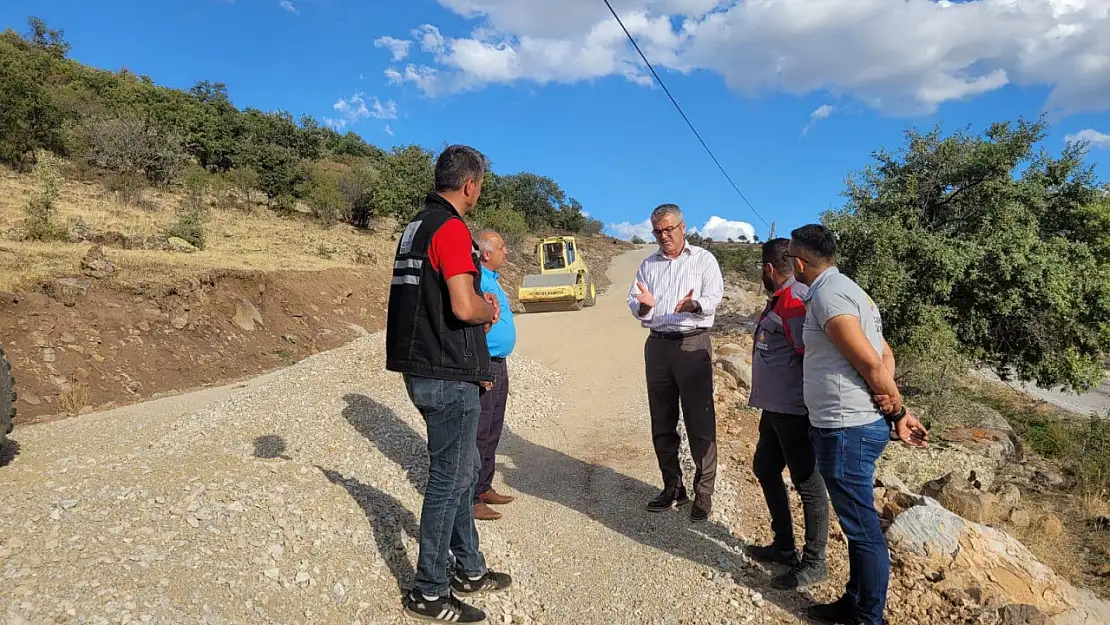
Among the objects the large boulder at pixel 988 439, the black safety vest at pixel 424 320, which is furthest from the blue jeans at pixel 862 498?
the large boulder at pixel 988 439

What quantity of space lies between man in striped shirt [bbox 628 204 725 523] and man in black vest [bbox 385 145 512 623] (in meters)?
1.59

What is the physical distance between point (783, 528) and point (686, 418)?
0.94 m


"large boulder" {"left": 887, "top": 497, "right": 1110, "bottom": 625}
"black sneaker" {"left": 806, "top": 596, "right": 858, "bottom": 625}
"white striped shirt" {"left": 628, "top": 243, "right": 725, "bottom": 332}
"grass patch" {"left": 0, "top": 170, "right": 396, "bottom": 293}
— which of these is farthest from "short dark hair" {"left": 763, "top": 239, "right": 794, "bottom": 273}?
"grass patch" {"left": 0, "top": 170, "right": 396, "bottom": 293}

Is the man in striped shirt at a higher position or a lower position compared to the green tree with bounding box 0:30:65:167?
lower

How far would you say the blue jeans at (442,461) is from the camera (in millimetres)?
2977

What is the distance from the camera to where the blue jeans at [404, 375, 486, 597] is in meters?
2.98

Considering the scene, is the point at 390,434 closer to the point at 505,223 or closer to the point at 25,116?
the point at 25,116

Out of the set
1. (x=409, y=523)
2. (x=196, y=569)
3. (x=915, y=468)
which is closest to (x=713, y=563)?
(x=409, y=523)

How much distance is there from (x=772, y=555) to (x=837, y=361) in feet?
5.08

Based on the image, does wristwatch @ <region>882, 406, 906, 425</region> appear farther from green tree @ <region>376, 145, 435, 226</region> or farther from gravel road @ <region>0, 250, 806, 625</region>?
green tree @ <region>376, 145, 435, 226</region>

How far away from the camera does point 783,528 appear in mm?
3822

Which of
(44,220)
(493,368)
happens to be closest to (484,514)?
(493,368)

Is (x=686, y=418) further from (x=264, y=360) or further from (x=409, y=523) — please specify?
(x=264, y=360)

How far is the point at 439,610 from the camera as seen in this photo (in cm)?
312
